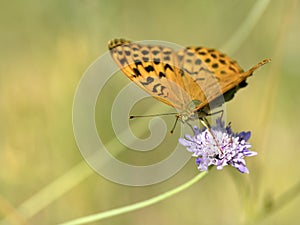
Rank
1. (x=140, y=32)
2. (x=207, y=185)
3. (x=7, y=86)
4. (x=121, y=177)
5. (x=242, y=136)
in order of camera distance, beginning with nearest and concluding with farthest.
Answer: (x=242, y=136) → (x=121, y=177) → (x=207, y=185) → (x=7, y=86) → (x=140, y=32)

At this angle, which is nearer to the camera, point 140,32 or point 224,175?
point 224,175

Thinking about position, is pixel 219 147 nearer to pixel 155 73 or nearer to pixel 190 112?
pixel 190 112

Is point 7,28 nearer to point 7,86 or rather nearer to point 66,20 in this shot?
point 7,86

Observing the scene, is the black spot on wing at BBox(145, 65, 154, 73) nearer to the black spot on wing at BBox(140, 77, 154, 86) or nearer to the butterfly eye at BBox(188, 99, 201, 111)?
the black spot on wing at BBox(140, 77, 154, 86)

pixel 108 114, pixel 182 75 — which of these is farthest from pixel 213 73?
pixel 108 114

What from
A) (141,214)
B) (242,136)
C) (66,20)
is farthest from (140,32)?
(242,136)

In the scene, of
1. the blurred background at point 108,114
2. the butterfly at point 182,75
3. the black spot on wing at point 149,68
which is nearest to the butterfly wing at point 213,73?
the butterfly at point 182,75

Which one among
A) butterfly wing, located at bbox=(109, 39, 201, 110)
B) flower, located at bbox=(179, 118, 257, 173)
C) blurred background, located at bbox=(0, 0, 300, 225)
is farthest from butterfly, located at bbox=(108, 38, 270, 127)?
blurred background, located at bbox=(0, 0, 300, 225)
